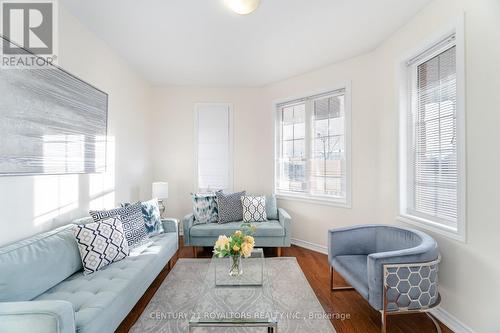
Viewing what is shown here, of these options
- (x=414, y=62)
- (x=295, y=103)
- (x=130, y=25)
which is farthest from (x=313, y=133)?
(x=130, y=25)

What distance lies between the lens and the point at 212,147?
4340mm

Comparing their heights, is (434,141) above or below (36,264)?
above

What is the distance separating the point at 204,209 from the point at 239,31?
2363 millimetres

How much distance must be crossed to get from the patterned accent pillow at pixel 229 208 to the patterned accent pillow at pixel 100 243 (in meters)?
1.51

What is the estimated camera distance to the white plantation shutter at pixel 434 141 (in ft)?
6.95

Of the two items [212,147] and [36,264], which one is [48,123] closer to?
[36,264]

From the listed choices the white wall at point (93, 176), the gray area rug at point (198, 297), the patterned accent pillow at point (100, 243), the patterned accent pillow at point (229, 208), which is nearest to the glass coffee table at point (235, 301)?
the gray area rug at point (198, 297)

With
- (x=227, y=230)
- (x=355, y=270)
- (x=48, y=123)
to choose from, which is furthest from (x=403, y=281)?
(x=48, y=123)

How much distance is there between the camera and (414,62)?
2.54m

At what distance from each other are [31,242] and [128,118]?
215 cm

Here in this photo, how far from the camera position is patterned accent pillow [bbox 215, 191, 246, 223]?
11.7 ft

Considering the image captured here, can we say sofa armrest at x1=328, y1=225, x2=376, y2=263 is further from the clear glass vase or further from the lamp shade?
A: the lamp shade

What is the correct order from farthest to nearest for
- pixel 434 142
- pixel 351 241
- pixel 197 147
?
pixel 197 147 → pixel 351 241 → pixel 434 142

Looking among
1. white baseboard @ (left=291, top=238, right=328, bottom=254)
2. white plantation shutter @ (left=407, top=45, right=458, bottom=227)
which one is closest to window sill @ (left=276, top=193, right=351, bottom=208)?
white baseboard @ (left=291, top=238, right=328, bottom=254)
